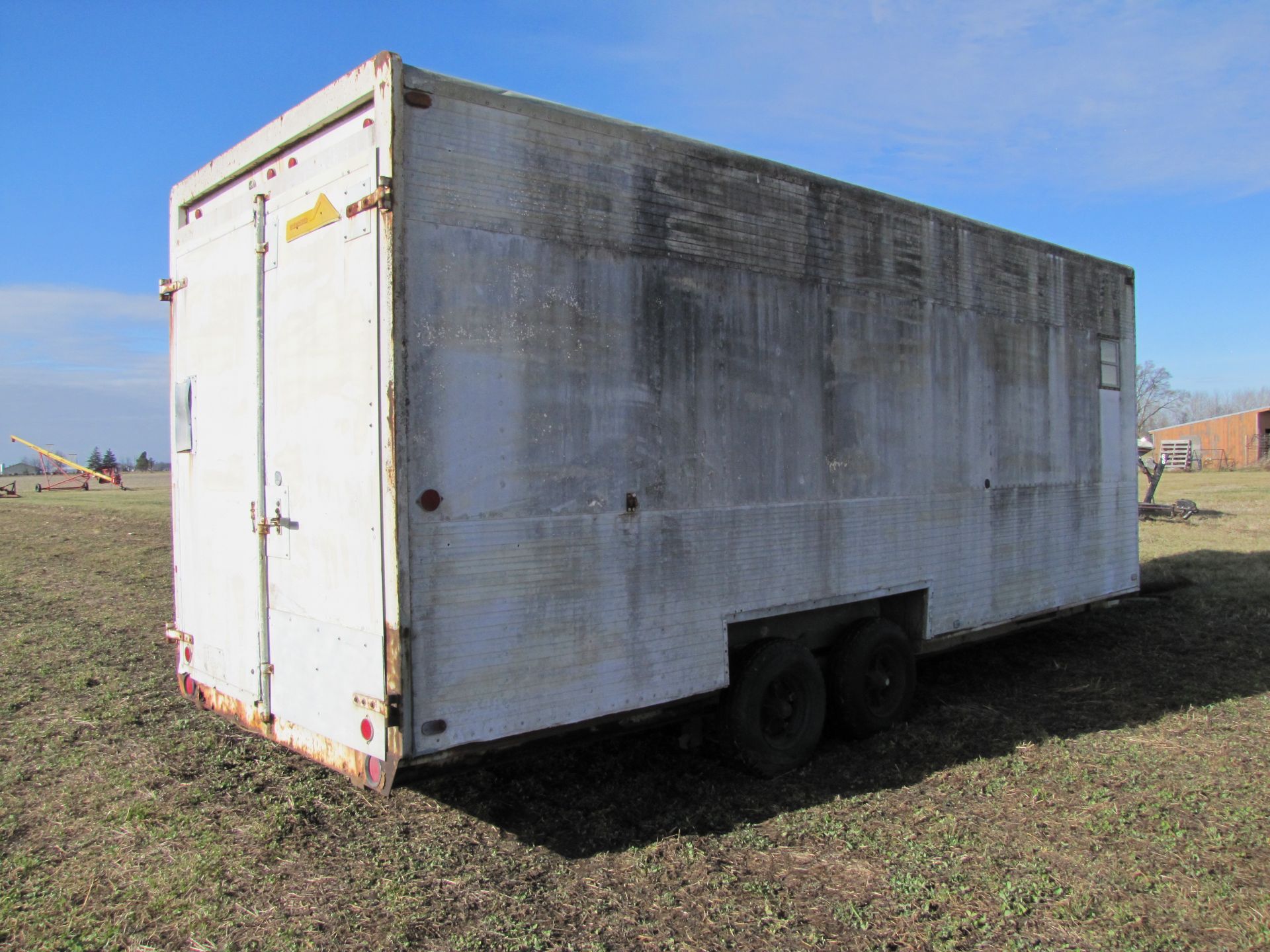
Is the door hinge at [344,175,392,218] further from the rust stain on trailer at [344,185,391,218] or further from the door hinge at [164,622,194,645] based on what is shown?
the door hinge at [164,622,194,645]

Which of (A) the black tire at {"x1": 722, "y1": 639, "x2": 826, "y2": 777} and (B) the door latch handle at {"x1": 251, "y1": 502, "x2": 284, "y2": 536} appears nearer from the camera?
(B) the door latch handle at {"x1": 251, "y1": 502, "x2": 284, "y2": 536}

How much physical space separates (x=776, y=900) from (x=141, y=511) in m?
23.8

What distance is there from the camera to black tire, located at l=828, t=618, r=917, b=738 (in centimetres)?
562

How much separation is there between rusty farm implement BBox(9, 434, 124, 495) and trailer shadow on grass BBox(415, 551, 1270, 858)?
142ft

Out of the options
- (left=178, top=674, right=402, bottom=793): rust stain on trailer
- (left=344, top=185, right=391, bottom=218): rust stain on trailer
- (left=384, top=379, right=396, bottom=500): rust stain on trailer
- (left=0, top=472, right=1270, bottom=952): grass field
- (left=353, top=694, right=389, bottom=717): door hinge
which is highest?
(left=344, top=185, right=391, bottom=218): rust stain on trailer

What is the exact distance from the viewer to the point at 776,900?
3768mm

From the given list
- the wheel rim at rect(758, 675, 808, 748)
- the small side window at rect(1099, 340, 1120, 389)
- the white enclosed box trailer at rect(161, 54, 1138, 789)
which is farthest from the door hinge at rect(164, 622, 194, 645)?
the small side window at rect(1099, 340, 1120, 389)

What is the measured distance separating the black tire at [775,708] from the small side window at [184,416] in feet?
11.1

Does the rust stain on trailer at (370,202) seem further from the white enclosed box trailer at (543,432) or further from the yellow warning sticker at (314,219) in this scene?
the yellow warning sticker at (314,219)

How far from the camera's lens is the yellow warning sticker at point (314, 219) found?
Result: 4.01 meters

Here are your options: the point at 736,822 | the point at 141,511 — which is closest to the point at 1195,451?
the point at 141,511

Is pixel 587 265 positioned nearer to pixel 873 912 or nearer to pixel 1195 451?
pixel 873 912

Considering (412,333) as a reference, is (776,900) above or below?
below

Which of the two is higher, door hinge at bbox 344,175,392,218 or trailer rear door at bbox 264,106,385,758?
door hinge at bbox 344,175,392,218
